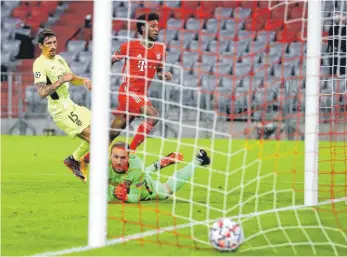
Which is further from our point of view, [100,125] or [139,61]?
[139,61]

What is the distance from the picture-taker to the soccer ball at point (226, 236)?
5.25m

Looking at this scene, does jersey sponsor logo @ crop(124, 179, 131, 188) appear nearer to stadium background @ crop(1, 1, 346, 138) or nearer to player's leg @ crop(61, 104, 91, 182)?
player's leg @ crop(61, 104, 91, 182)

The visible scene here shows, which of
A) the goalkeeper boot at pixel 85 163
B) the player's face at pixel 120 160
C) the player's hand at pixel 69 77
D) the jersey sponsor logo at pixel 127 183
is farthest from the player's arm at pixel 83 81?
the jersey sponsor logo at pixel 127 183

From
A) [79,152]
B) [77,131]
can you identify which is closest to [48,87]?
[77,131]

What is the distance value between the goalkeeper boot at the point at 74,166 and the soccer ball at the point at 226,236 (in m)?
3.96

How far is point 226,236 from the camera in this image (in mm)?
5250

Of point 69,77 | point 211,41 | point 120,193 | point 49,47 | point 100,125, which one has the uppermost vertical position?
point 211,41

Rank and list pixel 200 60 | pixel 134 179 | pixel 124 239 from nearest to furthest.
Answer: pixel 124 239 → pixel 134 179 → pixel 200 60

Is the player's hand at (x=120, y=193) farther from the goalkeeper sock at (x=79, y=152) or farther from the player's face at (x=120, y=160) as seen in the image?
the goalkeeper sock at (x=79, y=152)

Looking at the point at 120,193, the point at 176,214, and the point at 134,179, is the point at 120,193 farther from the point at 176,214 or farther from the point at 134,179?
the point at 176,214

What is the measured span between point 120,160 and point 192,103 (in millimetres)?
11728

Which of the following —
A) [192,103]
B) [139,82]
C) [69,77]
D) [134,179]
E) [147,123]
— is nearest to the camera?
[134,179]

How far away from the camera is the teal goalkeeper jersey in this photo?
24.3 feet

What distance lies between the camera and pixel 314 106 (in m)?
7.57
